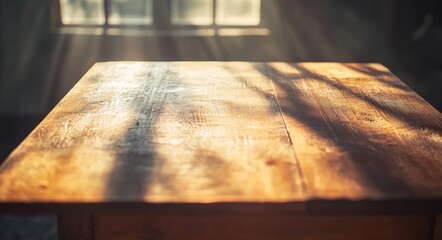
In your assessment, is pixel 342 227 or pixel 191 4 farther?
pixel 191 4

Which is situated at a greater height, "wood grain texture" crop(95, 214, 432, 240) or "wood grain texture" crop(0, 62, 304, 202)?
"wood grain texture" crop(0, 62, 304, 202)

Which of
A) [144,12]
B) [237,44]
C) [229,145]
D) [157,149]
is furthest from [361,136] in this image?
[144,12]

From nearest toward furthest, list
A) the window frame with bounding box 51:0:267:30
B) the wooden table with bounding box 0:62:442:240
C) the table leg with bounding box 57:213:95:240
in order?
1. the wooden table with bounding box 0:62:442:240
2. the table leg with bounding box 57:213:95:240
3. the window frame with bounding box 51:0:267:30

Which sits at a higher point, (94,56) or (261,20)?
(261,20)

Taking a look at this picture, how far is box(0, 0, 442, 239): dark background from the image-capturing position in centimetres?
376

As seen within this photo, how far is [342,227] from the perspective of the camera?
1134 millimetres

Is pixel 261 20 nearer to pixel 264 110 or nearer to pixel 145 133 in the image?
pixel 264 110

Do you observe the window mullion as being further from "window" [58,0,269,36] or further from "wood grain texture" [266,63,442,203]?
"wood grain texture" [266,63,442,203]

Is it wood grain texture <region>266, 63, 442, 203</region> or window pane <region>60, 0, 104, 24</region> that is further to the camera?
window pane <region>60, 0, 104, 24</region>

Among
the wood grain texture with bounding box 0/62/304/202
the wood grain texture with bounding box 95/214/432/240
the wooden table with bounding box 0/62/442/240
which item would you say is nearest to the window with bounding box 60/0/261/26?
the wood grain texture with bounding box 0/62/304/202

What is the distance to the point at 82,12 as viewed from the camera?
384cm

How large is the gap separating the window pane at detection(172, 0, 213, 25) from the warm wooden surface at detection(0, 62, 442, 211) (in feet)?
6.41

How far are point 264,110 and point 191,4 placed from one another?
95.5 inches

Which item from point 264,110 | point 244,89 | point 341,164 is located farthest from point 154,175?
point 244,89
